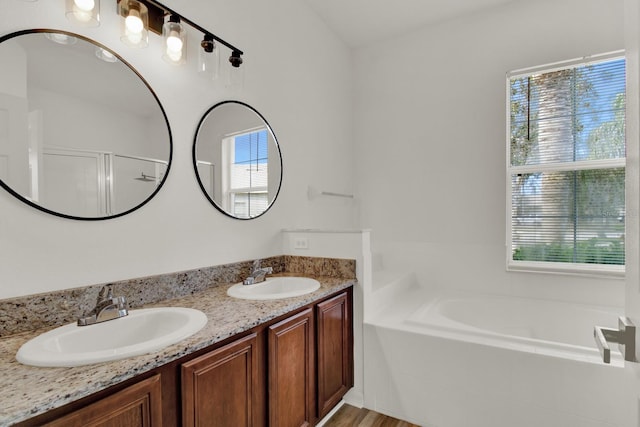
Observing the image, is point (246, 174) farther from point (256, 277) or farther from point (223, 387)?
point (223, 387)

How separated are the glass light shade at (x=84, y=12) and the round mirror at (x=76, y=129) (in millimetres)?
63

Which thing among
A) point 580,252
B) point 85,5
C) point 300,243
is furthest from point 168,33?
point 580,252

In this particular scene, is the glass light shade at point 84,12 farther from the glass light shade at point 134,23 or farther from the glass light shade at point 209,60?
the glass light shade at point 209,60

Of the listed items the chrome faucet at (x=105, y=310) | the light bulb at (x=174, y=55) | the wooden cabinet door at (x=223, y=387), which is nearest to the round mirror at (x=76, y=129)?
the light bulb at (x=174, y=55)

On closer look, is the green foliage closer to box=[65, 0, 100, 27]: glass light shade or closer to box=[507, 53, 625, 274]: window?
box=[507, 53, 625, 274]: window

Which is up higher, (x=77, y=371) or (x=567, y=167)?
(x=567, y=167)

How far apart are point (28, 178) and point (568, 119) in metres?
3.42

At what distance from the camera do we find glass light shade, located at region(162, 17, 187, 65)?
5.08ft

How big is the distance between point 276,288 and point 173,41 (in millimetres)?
1495

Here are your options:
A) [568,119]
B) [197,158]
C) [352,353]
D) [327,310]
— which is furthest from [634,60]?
[568,119]

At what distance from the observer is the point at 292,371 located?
1.55 metres

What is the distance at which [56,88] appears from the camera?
1.24m

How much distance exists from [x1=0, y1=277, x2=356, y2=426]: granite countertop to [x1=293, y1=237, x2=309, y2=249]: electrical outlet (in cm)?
89

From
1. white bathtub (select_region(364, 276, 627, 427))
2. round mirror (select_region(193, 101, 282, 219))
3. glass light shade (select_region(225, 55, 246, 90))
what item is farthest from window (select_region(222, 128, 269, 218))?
white bathtub (select_region(364, 276, 627, 427))
